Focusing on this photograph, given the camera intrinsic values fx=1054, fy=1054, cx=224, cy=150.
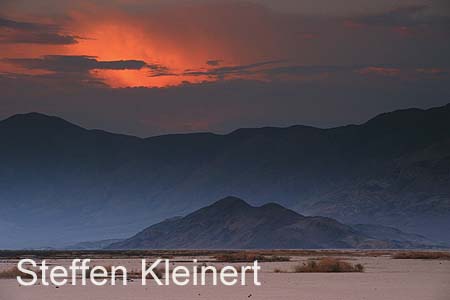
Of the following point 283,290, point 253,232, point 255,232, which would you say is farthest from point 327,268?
point 253,232

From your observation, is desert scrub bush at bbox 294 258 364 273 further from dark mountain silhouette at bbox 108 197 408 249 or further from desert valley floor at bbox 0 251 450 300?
dark mountain silhouette at bbox 108 197 408 249

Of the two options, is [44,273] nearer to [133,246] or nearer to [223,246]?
[223,246]

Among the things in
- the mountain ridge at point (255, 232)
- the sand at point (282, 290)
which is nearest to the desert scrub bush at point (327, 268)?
the sand at point (282, 290)

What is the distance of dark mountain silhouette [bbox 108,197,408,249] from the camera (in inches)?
6363

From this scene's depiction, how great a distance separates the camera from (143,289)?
39469 millimetres

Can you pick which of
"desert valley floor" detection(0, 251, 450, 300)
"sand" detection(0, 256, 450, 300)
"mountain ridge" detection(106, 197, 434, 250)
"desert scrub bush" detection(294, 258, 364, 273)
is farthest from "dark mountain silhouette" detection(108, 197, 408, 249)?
"sand" detection(0, 256, 450, 300)

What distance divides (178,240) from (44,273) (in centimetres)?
12847

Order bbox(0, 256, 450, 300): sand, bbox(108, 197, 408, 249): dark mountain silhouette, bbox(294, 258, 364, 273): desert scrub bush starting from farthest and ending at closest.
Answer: bbox(108, 197, 408, 249): dark mountain silhouette < bbox(294, 258, 364, 273): desert scrub bush < bbox(0, 256, 450, 300): sand

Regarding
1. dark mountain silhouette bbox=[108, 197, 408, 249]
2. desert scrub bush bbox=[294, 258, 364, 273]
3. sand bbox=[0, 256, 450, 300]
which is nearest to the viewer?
sand bbox=[0, 256, 450, 300]

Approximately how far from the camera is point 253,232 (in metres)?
168

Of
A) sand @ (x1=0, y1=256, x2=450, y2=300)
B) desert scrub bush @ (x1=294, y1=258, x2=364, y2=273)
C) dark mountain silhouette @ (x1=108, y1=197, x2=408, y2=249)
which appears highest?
dark mountain silhouette @ (x1=108, y1=197, x2=408, y2=249)

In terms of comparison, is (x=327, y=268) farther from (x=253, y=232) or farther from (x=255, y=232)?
(x=253, y=232)

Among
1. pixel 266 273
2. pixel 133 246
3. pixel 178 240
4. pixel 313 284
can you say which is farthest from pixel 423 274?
pixel 133 246

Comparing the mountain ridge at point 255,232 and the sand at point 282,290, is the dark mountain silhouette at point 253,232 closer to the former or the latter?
the mountain ridge at point 255,232
